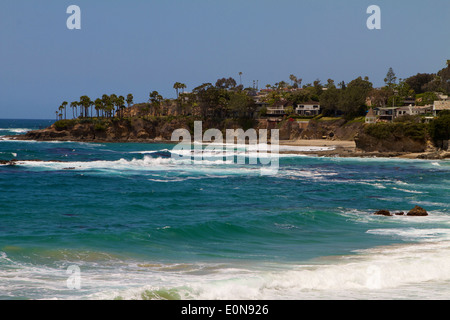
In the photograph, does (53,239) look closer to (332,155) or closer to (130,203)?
(130,203)

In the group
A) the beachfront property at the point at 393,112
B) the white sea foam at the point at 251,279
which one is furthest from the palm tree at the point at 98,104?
the white sea foam at the point at 251,279

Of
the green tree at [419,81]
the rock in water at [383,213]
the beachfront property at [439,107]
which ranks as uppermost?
the green tree at [419,81]

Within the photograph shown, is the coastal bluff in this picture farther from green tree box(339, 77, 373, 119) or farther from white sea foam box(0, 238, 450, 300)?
white sea foam box(0, 238, 450, 300)

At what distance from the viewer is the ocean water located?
14070mm

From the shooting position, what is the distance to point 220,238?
2178 centimetres

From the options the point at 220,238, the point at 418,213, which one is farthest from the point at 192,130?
the point at 220,238

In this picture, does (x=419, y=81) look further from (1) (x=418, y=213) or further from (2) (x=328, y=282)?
(2) (x=328, y=282)

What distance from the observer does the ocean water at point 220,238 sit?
46.2ft

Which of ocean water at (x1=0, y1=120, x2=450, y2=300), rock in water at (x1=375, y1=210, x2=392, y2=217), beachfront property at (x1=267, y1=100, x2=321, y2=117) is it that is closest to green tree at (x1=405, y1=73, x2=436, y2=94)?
beachfront property at (x1=267, y1=100, x2=321, y2=117)

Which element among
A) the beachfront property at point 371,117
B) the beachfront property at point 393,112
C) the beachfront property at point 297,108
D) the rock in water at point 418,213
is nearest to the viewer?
the rock in water at point 418,213

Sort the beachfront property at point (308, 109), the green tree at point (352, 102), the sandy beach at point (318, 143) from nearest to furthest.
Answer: the sandy beach at point (318, 143) → the green tree at point (352, 102) → the beachfront property at point (308, 109)

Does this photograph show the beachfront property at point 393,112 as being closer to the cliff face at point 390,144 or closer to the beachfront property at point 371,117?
the beachfront property at point 371,117

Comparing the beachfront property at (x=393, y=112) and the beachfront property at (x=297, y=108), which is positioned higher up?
the beachfront property at (x=297, y=108)

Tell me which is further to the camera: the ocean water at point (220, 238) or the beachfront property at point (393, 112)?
the beachfront property at point (393, 112)
